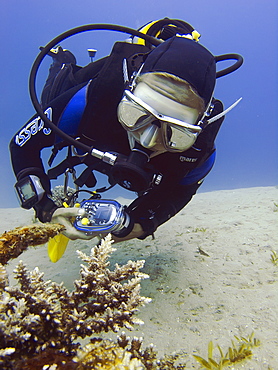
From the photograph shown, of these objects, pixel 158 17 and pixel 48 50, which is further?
pixel 158 17

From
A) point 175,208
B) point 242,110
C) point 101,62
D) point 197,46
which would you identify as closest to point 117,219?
point 175,208

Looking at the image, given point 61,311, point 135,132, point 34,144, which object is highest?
point 135,132

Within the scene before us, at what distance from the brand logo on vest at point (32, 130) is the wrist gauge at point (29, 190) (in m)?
0.55

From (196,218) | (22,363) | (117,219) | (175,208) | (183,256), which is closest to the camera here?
(22,363)

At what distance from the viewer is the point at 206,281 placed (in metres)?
3.42

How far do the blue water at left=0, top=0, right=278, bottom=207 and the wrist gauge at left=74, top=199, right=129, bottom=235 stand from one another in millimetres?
71836

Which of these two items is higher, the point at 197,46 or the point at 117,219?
the point at 197,46

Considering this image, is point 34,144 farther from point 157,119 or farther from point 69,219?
point 157,119

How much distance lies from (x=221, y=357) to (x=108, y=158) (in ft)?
6.87

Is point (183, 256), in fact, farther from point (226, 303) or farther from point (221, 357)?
point (221, 357)

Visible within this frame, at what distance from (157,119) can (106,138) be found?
1127mm

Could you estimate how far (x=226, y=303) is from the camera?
2918 millimetres

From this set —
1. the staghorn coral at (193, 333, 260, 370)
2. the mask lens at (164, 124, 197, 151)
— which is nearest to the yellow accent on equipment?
the mask lens at (164, 124, 197, 151)

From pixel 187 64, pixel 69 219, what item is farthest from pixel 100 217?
pixel 187 64
